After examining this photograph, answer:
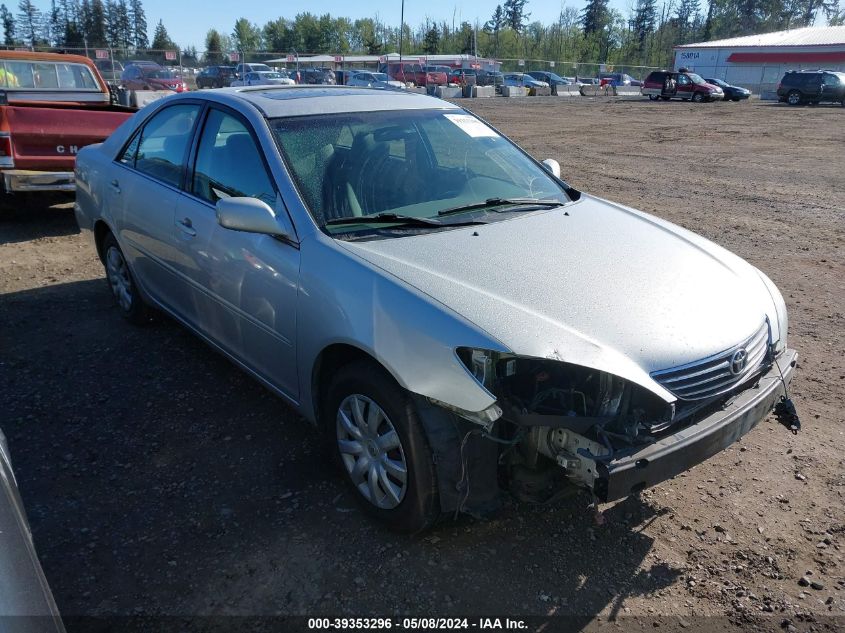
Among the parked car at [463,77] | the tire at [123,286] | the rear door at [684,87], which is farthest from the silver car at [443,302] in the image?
the parked car at [463,77]

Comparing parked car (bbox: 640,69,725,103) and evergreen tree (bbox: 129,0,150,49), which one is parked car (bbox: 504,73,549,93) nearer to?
parked car (bbox: 640,69,725,103)

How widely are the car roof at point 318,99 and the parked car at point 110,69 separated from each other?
115 ft

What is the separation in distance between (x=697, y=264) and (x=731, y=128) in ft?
68.8

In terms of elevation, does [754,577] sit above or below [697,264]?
below

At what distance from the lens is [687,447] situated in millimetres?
2447

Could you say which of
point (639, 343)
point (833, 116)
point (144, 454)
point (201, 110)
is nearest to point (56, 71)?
point (201, 110)

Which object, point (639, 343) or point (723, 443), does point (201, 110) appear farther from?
point (723, 443)

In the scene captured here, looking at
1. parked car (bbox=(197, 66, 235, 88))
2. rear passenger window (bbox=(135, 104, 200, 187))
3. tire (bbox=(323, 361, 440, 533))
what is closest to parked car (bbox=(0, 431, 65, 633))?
tire (bbox=(323, 361, 440, 533))

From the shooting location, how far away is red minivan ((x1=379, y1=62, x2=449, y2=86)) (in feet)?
150

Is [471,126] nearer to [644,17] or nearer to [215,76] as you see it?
[215,76]

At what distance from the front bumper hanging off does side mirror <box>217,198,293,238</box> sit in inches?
69.2

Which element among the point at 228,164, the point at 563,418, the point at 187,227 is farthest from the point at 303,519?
the point at 228,164

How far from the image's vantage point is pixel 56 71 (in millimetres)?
10148

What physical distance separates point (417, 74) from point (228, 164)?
150ft
